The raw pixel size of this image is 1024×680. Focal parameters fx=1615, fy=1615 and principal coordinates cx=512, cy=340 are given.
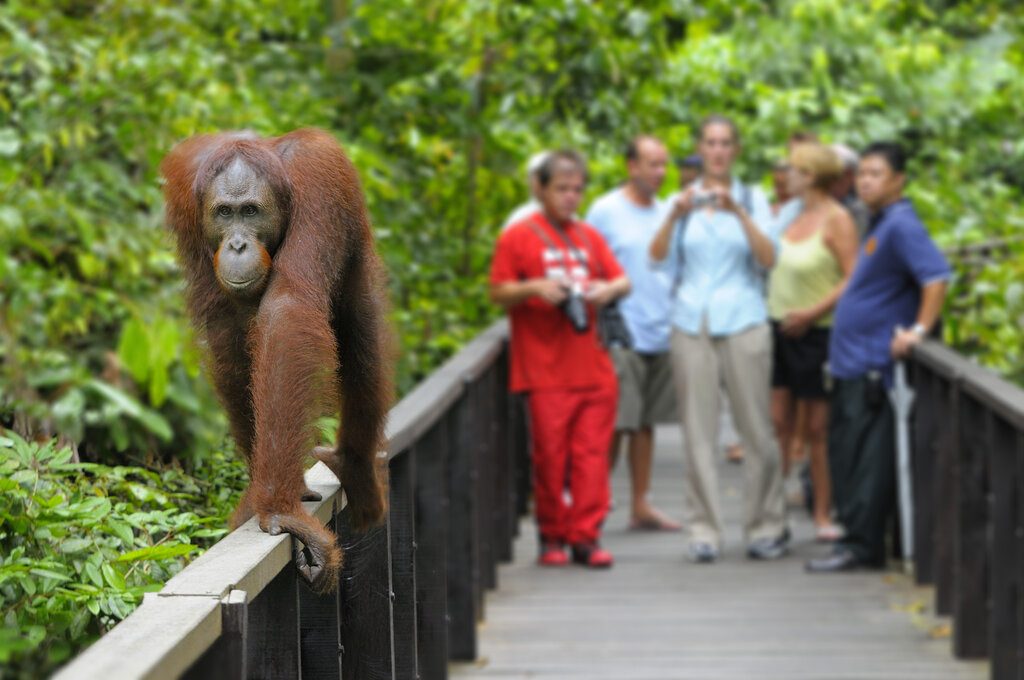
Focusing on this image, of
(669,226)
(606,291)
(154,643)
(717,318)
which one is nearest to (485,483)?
(606,291)

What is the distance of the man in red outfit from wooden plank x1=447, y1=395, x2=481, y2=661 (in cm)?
110

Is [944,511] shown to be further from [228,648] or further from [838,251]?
[228,648]

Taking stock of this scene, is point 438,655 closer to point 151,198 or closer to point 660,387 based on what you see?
point 151,198

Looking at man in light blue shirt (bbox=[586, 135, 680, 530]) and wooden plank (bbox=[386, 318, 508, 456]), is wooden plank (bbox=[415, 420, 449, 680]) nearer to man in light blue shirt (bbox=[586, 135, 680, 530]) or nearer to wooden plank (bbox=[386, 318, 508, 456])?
wooden plank (bbox=[386, 318, 508, 456])

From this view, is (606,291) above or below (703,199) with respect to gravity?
below

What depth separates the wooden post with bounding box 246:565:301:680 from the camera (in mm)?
2543

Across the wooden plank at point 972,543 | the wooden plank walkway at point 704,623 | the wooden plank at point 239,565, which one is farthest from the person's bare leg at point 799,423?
the wooden plank at point 239,565

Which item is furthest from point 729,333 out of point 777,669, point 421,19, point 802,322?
point 421,19

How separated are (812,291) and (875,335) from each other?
0.69 m

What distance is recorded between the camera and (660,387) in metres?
8.10

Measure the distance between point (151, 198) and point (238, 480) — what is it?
12.5ft

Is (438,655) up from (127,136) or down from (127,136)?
down

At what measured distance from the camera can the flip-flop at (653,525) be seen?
27.5 ft

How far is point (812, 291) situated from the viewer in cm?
770
